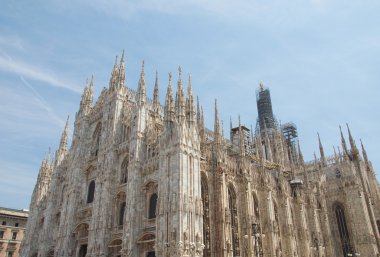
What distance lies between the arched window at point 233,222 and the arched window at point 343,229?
24.3 metres

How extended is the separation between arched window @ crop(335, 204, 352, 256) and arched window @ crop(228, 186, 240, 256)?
2432 cm

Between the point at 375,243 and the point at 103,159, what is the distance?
3949cm

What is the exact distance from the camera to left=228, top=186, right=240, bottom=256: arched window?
107ft

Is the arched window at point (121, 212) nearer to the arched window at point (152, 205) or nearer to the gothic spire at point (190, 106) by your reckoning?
the arched window at point (152, 205)

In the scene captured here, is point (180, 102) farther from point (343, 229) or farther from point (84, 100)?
point (343, 229)

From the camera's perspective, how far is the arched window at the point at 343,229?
159 feet

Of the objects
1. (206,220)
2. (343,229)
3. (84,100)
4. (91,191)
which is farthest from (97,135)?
(343,229)

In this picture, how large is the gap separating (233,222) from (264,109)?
150 ft

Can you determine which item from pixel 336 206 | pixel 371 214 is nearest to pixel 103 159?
pixel 336 206

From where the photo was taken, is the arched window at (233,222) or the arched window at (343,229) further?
the arched window at (343,229)

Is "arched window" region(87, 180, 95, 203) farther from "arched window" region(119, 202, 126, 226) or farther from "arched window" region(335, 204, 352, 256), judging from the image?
"arched window" region(335, 204, 352, 256)

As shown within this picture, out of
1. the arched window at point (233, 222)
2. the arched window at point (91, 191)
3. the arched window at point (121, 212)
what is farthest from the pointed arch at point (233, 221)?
the arched window at point (91, 191)

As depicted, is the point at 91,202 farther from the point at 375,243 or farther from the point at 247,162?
the point at 375,243

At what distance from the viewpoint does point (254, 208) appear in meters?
37.7
